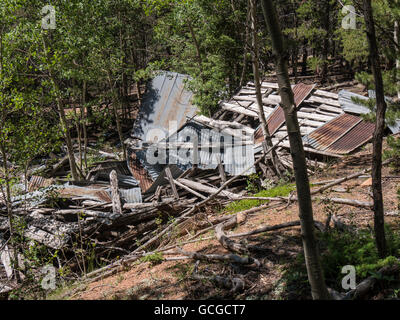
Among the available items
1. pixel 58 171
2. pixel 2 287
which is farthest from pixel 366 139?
pixel 58 171

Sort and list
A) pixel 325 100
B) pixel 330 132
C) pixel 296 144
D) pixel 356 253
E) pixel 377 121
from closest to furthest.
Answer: pixel 296 144 → pixel 377 121 → pixel 356 253 → pixel 330 132 → pixel 325 100

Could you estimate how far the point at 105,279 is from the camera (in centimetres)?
643

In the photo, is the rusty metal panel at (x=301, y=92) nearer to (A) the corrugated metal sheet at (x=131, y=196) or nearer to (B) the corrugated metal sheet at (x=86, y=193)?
(A) the corrugated metal sheet at (x=131, y=196)

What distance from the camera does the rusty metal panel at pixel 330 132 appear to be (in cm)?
1151

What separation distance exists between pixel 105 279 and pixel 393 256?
181 inches

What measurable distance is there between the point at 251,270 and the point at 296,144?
7.99ft

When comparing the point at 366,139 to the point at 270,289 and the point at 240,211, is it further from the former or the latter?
the point at 270,289

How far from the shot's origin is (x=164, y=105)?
18.6 meters

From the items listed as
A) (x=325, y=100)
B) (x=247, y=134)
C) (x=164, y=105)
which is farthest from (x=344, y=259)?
(x=164, y=105)

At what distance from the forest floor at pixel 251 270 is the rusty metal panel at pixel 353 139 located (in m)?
3.51

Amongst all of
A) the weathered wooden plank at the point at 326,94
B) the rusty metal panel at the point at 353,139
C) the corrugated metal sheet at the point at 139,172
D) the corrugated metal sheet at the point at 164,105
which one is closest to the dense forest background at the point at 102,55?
the corrugated metal sheet at the point at 164,105

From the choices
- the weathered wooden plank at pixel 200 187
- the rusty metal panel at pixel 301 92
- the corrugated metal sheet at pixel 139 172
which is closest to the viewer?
the weathered wooden plank at pixel 200 187

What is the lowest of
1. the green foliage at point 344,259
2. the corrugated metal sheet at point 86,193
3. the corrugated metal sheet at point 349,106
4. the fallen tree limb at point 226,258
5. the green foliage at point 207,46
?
the corrugated metal sheet at point 86,193

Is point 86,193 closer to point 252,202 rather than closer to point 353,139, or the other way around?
point 252,202
